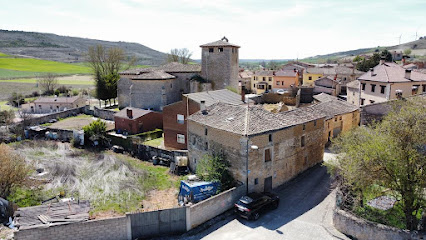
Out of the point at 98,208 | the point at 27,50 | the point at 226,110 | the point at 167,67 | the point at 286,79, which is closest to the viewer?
the point at 98,208

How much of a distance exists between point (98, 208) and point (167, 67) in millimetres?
30605

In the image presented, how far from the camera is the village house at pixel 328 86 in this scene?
5275 centimetres

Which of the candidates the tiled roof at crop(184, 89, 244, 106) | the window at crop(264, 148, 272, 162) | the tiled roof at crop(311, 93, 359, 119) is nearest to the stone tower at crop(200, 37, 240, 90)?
the tiled roof at crop(184, 89, 244, 106)

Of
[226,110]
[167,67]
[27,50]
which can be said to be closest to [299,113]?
[226,110]

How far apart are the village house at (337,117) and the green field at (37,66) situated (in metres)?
92.8

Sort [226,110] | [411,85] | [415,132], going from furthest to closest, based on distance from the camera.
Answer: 1. [411,85]
2. [226,110]
3. [415,132]

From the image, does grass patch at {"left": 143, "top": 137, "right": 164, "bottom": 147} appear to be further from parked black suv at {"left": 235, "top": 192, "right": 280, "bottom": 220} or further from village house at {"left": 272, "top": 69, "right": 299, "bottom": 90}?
village house at {"left": 272, "top": 69, "right": 299, "bottom": 90}

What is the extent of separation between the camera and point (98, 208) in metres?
20.3

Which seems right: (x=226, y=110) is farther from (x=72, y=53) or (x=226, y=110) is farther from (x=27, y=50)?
(x=72, y=53)

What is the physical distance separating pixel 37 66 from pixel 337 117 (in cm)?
12363

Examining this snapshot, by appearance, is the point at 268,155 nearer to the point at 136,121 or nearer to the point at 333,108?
the point at 333,108

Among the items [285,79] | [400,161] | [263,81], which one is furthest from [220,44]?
[400,161]

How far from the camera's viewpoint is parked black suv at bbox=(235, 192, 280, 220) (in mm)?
18938

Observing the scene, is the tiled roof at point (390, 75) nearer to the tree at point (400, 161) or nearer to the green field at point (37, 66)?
the tree at point (400, 161)
